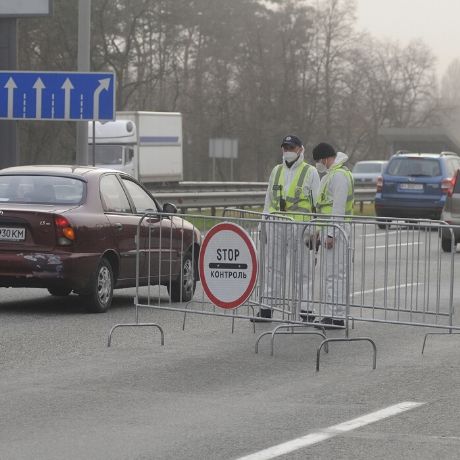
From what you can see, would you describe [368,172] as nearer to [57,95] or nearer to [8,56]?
[8,56]

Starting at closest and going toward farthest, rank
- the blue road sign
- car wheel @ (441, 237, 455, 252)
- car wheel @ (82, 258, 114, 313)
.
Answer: car wheel @ (441, 237, 455, 252) < car wheel @ (82, 258, 114, 313) < the blue road sign

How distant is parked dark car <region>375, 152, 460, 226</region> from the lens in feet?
111

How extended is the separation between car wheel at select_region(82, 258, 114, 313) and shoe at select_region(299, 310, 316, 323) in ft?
8.82

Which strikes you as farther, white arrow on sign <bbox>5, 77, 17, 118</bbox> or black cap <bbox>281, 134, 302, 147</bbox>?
white arrow on sign <bbox>5, 77, 17, 118</bbox>

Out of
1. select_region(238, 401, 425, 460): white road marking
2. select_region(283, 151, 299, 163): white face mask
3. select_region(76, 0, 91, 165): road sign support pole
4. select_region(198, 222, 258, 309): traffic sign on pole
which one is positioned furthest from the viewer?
select_region(76, 0, 91, 165): road sign support pole

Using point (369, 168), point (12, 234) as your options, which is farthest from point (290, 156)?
point (369, 168)

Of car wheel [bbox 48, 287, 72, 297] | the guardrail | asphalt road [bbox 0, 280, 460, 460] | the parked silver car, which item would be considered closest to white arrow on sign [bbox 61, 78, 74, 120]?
the guardrail

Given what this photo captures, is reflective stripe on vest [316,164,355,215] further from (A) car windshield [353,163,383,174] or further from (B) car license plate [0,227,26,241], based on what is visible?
(A) car windshield [353,163,383,174]

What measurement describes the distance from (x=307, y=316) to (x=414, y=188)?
22.2 m

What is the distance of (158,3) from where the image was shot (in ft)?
205

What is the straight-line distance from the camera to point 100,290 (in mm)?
14344

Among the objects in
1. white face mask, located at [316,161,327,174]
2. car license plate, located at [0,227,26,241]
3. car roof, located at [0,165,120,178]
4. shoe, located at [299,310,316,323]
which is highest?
white face mask, located at [316,161,327,174]

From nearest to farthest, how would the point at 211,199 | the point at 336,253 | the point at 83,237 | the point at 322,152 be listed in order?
the point at 336,253 < the point at 322,152 < the point at 83,237 < the point at 211,199

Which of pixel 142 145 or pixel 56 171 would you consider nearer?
pixel 56 171
